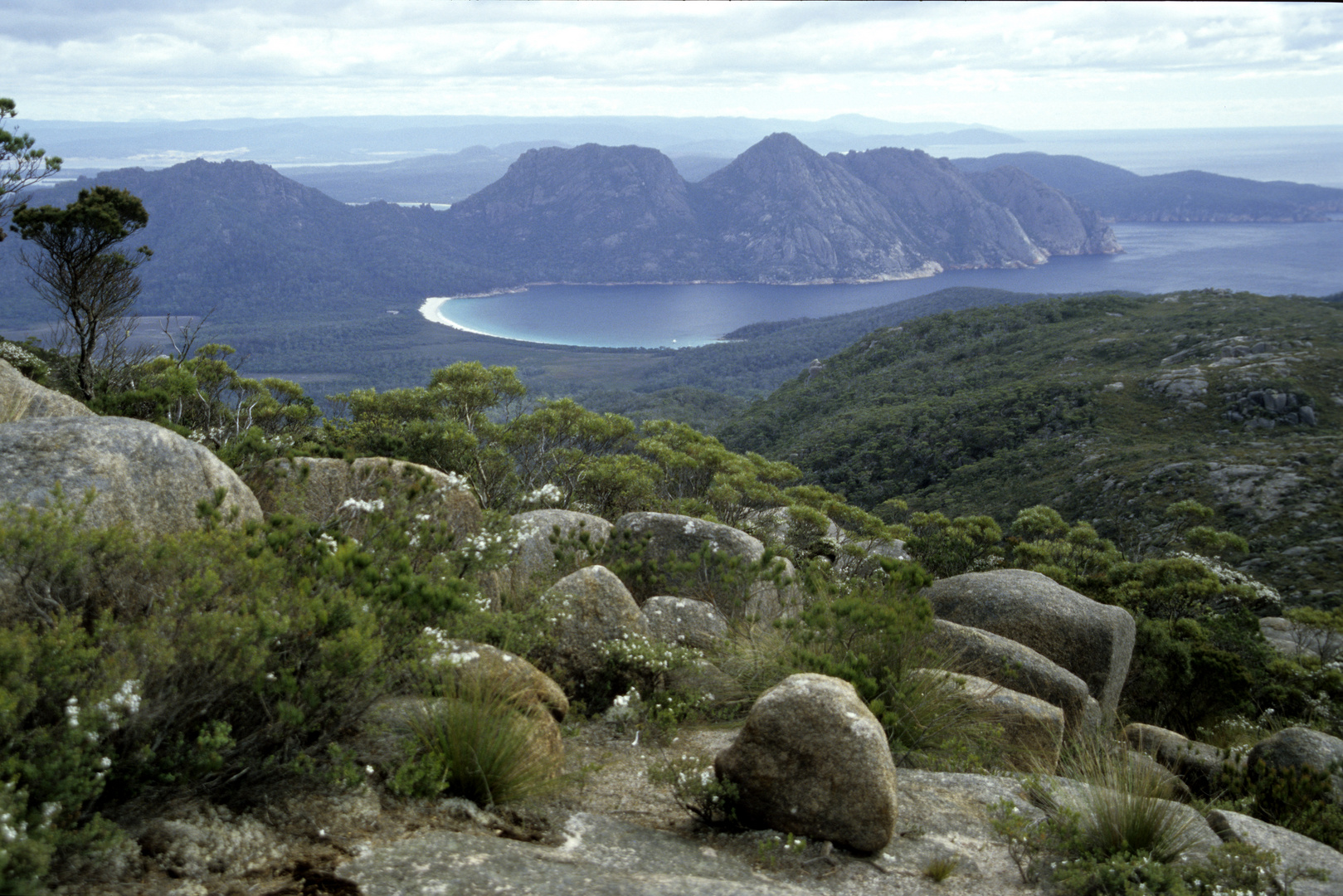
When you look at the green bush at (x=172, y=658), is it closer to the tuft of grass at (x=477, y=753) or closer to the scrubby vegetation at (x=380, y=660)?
the scrubby vegetation at (x=380, y=660)

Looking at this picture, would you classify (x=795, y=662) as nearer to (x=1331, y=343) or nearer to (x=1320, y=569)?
(x=1320, y=569)

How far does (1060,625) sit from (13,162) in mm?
23800

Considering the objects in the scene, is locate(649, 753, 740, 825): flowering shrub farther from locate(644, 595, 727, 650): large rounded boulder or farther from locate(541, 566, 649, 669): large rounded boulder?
locate(644, 595, 727, 650): large rounded boulder

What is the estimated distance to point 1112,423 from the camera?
57.1 meters

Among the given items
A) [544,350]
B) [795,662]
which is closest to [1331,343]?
[795,662]

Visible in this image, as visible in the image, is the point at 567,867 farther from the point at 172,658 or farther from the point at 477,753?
the point at 172,658

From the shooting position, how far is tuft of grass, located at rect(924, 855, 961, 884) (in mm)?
5270

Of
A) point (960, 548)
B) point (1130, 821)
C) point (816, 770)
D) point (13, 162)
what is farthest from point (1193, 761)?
point (13, 162)

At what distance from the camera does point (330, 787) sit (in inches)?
197

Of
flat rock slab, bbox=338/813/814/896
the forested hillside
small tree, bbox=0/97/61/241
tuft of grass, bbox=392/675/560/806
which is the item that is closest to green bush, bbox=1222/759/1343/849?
flat rock slab, bbox=338/813/814/896

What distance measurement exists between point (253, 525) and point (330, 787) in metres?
1.94

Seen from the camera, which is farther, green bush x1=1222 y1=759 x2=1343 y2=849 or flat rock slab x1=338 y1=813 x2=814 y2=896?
green bush x1=1222 y1=759 x2=1343 y2=849

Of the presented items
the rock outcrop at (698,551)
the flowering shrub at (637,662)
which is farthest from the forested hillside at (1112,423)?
the flowering shrub at (637,662)

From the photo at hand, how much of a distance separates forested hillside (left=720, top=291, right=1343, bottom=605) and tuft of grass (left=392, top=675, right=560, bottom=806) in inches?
1355
